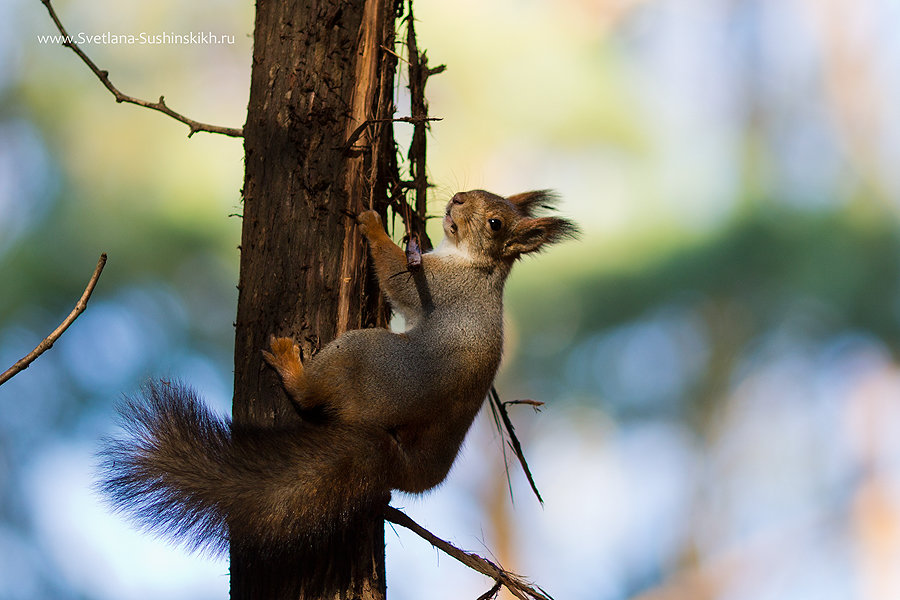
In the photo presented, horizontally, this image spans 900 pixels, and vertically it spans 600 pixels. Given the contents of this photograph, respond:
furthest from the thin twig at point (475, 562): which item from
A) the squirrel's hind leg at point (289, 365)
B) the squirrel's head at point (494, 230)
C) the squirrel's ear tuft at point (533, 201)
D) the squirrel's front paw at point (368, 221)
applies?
the squirrel's ear tuft at point (533, 201)

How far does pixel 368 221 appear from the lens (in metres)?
2.59

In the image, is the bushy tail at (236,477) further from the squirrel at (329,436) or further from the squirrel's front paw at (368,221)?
Result: the squirrel's front paw at (368,221)

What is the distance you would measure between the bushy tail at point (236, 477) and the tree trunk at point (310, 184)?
0.39 feet

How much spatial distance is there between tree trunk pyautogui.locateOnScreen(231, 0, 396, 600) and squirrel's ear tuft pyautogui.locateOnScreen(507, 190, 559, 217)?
1202 mm

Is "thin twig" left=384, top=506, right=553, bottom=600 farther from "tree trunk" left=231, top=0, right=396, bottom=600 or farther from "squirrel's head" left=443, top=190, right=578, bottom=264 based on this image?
"squirrel's head" left=443, top=190, right=578, bottom=264

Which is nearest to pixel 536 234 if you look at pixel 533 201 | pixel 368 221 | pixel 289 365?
pixel 533 201

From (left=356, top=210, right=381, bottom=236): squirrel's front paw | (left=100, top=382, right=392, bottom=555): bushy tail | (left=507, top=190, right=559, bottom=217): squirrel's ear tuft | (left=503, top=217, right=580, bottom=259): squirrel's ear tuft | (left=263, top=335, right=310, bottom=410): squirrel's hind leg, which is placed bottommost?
(left=100, top=382, right=392, bottom=555): bushy tail

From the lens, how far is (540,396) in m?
7.86

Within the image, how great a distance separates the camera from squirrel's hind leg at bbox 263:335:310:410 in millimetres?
2375

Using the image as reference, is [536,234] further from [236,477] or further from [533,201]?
[236,477]

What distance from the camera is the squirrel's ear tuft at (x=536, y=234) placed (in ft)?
11.1

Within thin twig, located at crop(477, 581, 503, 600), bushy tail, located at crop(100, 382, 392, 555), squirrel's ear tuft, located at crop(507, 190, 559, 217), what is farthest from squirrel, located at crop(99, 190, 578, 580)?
squirrel's ear tuft, located at crop(507, 190, 559, 217)

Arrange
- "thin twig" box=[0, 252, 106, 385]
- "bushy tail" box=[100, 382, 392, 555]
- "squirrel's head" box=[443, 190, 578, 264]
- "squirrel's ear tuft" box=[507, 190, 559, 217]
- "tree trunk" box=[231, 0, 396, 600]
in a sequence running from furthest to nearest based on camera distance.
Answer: "squirrel's ear tuft" box=[507, 190, 559, 217]
"squirrel's head" box=[443, 190, 578, 264]
"tree trunk" box=[231, 0, 396, 600]
"bushy tail" box=[100, 382, 392, 555]
"thin twig" box=[0, 252, 106, 385]

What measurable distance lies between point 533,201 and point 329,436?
1.79 m
